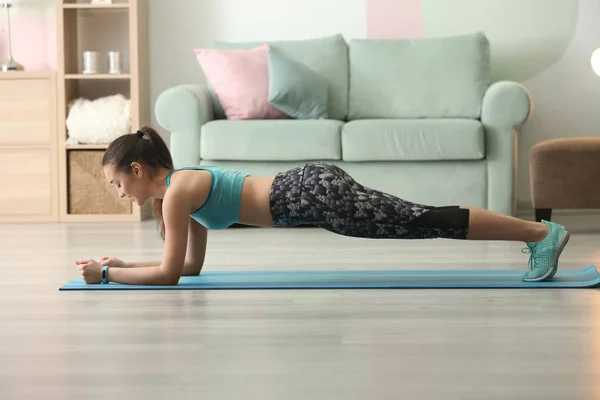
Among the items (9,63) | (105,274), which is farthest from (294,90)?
(105,274)

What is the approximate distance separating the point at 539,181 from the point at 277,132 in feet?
4.02

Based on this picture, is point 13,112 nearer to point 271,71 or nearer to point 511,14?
point 271,71

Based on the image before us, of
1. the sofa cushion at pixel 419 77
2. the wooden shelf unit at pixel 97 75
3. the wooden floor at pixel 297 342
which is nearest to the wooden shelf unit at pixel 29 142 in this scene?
the wooden shelf unit at pixel 97 75

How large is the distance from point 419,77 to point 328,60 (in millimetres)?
496

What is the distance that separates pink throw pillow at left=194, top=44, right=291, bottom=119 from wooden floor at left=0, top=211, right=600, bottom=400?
170 cm

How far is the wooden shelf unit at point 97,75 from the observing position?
4945 mm

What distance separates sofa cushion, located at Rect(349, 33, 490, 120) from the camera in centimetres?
480

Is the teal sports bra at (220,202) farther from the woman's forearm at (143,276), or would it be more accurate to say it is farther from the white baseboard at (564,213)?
the white baseboard at (564,213)

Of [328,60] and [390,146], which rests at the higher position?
[328,60]

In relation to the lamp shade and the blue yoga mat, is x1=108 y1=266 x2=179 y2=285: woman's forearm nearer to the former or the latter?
the blue yoga mat

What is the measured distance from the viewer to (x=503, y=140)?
435cm

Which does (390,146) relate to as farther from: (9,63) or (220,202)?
(9,63)

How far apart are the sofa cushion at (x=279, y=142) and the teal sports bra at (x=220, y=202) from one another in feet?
5.59

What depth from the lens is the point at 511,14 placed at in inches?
206
